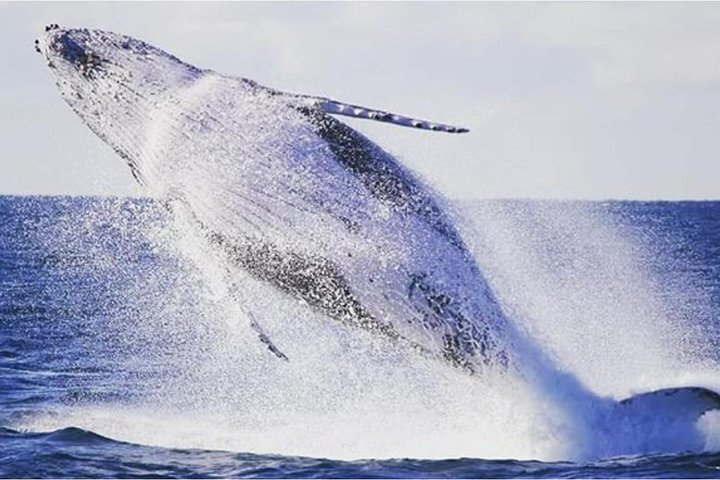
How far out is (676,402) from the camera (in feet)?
41.1

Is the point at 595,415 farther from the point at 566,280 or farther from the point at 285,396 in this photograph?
the point at 566,280

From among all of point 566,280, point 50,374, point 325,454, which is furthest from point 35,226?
point 325,454

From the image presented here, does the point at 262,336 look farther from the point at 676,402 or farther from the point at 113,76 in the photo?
the point at 676,402

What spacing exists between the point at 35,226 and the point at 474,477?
101m

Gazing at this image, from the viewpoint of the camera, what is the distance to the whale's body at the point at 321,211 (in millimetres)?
12875

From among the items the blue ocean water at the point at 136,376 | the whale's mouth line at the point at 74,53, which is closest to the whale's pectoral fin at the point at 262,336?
the blue ocean water at the point at 136,376

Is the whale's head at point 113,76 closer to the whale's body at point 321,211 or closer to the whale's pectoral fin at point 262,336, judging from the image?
the whale's body at point 321,211

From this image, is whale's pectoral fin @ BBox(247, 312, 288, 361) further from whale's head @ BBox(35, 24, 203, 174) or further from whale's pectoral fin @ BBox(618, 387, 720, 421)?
whale's pectoral fin @ BBox(618, 387, 720, 421)

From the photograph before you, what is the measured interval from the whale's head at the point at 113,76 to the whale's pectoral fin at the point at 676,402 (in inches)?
204

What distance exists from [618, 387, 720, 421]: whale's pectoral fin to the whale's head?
204 inches

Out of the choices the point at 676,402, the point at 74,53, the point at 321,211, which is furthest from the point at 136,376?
the point at 676,402

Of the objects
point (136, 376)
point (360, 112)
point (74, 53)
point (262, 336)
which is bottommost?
point (262, 336)

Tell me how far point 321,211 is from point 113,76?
257 cm

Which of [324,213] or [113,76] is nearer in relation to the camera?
[324,213]
